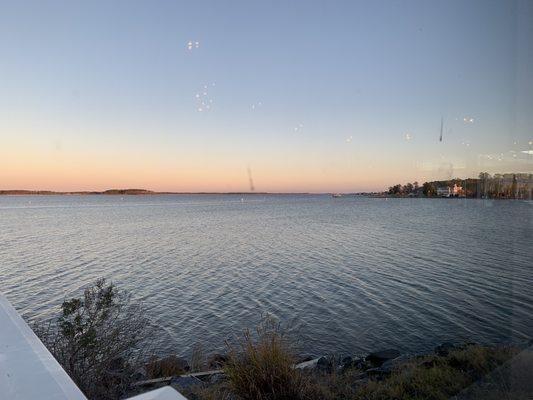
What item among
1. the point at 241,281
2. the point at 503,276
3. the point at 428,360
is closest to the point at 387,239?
the point at 503,276

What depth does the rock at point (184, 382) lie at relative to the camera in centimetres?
590

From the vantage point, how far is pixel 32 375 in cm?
158

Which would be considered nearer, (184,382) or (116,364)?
(184,382)

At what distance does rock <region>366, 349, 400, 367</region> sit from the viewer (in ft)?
30.0

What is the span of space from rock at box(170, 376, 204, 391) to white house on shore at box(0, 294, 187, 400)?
4388mm

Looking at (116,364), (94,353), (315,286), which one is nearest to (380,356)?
(116,364)

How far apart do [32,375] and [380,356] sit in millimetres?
9193

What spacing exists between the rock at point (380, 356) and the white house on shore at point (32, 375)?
879 cm

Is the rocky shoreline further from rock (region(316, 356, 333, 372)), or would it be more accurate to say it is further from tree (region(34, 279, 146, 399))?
tree (region(34, 279, 146, 399))

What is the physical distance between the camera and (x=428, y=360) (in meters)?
7.49

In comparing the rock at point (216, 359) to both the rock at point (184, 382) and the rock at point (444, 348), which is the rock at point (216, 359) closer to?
the rock at point (184, 382)

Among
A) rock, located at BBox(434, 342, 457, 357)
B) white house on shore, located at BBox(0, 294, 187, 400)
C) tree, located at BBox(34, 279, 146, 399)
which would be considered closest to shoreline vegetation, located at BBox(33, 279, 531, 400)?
tree, located at BBox(34, 279, 146, 399)

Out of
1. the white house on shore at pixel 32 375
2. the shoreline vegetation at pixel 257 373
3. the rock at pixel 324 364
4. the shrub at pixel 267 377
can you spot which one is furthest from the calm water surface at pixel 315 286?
the white house on shore at pixel 32 375

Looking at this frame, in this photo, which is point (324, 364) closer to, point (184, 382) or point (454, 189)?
point (184, 382)
